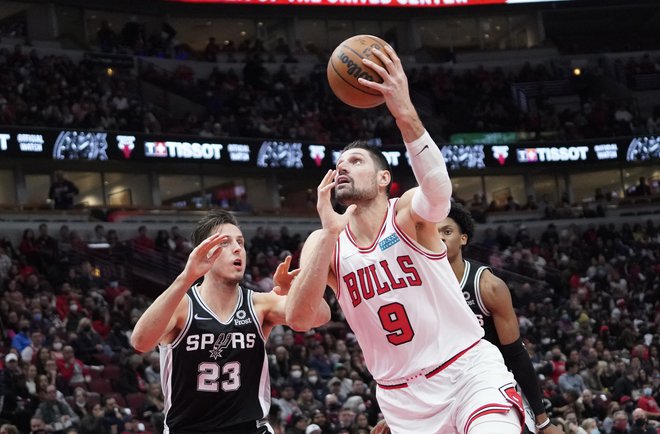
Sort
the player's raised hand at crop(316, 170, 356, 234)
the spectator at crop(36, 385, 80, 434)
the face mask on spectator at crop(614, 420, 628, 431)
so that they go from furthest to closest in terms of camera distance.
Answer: the face mask on spectator at crop(614, 420, 628, 431) < the spectator at crop(36, 385, 80, 434) < the player's raised hand at crop(316, 170, 356, 234)

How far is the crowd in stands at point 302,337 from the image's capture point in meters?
15.0

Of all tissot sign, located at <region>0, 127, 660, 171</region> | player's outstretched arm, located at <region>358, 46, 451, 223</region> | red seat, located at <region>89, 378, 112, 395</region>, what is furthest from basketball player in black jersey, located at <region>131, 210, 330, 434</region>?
tissot sign, located at <region>0, 127, 660, 171</region>

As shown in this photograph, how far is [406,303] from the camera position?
6.65m

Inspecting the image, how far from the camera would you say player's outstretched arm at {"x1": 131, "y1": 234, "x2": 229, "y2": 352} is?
21.2 ft

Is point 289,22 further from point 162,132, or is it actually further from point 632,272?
point 632,272

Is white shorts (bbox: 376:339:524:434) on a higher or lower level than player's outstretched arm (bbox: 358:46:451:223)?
lower

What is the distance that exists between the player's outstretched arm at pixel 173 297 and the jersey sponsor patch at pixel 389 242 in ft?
3.29

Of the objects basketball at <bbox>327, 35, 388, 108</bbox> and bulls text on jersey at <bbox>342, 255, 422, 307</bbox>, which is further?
bulls text on jersey at <bbox>342, 255, 422, 307</bbox>

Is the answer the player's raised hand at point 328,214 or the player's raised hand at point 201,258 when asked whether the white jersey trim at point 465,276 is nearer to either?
the player's raised hand at point 328,214

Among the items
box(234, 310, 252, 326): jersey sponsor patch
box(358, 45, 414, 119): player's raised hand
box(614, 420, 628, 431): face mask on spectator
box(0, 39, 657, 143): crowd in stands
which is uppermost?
box(0, 39, 657, 143): crowd in stands

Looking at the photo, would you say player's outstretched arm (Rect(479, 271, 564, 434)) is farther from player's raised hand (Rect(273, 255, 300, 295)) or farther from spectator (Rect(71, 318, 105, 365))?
spectator (Rect(71, 318, 105, 365))

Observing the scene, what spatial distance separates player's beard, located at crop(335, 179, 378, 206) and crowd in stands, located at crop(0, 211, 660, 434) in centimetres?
672

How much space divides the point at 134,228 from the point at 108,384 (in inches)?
452

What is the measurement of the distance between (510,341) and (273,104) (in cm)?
2721
